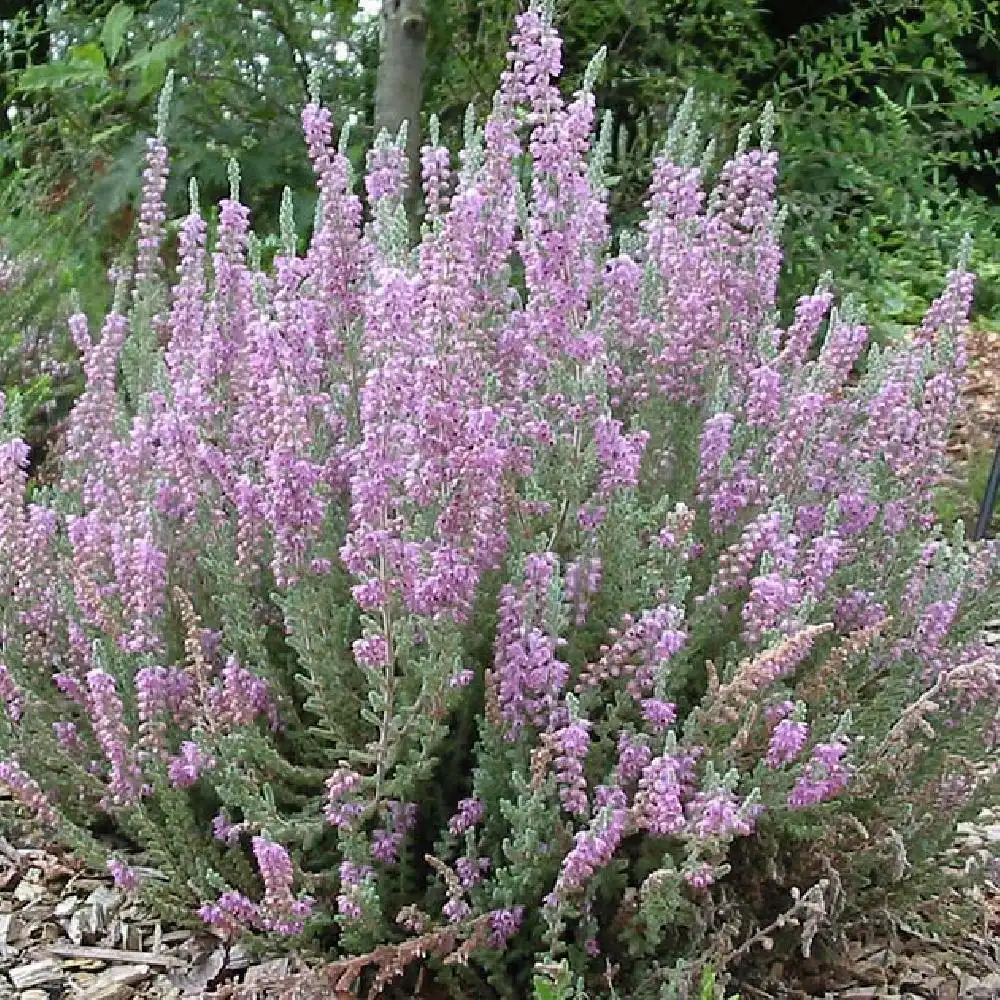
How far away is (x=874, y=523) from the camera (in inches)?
90.1

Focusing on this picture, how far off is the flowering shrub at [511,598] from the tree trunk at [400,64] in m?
1.88

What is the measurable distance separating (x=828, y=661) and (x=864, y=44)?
3517mm

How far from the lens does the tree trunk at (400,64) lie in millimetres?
4133

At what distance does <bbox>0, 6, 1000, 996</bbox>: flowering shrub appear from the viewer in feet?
5.99

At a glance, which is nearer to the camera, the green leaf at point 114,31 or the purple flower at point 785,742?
the purple flower at point 785,742

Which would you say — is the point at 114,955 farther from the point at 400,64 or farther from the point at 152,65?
the point at 400,64

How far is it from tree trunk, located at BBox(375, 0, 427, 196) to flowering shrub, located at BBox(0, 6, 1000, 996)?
6.18 feet

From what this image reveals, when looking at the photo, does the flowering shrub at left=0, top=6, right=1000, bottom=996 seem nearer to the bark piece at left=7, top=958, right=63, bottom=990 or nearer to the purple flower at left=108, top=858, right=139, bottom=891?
the purple flower at left=108, top=858, right=139, bottom=891

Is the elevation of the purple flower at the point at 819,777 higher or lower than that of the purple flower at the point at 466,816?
higher

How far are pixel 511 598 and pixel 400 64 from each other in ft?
8.76

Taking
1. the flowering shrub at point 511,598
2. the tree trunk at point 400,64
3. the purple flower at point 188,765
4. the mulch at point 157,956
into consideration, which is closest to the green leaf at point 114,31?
the tree trunk at point 400,64

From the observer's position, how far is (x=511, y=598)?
6.21 feet

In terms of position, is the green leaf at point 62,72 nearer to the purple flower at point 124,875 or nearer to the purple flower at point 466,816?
the purple flower at point 124,875

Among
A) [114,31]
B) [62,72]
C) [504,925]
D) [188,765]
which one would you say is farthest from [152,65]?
[504,925]
